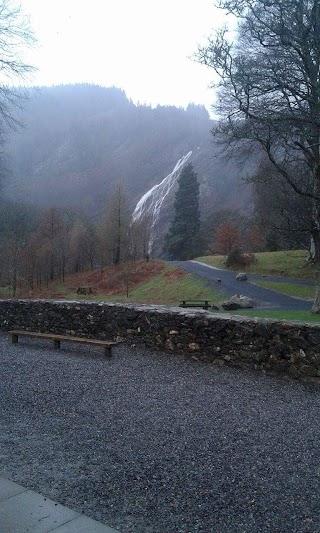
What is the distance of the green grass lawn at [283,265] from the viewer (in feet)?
111

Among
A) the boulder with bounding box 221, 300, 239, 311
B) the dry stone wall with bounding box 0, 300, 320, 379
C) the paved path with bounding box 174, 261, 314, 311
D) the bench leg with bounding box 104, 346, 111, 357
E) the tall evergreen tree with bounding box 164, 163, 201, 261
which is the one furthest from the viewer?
the tall evergreen tree with bounding box 164, 163, 201, 261

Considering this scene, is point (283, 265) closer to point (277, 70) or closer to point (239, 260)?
point (239, 260)

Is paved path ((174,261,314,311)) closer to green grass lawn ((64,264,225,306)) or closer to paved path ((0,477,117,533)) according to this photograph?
green grass lawn ((64,264,225,306))

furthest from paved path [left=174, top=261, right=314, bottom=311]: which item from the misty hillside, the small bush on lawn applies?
the misty hillside

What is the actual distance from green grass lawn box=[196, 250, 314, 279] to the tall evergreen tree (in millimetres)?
15295

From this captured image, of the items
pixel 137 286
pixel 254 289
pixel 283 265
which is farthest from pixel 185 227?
pixel 254 289

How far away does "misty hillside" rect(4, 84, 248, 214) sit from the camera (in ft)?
304

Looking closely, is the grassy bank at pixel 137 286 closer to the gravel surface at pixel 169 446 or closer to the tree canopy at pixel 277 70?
the tree canopy at pixel 277 70

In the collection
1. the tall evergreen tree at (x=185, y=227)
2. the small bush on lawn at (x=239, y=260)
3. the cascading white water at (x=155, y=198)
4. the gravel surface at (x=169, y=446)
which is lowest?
the gravel surface at (x=169, y=446)

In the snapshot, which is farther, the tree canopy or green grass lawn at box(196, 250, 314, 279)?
green grass lawn at box(196, 250, 314, 279)

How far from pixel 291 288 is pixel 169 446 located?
79.7 feet

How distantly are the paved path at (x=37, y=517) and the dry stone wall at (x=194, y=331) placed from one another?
475cm

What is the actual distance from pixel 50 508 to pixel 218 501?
1.23m

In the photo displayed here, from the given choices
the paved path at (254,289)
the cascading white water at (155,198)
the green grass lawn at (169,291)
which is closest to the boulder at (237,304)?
the paved path at (254,289)
